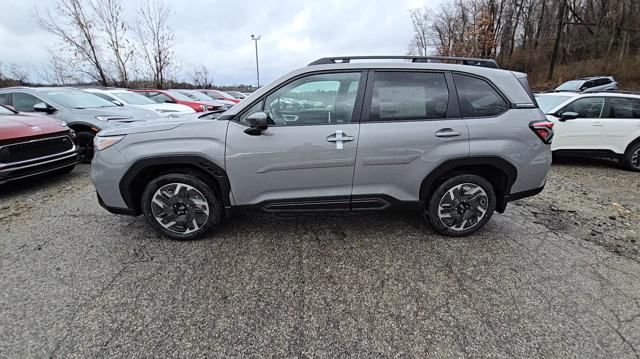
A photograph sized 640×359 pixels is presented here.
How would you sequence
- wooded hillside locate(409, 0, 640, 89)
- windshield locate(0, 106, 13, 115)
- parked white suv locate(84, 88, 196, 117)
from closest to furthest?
windshield locate(0, 106, 13, 115) < parked white suv locate(84, 88, 196, 117) < wooded hillside locate(409, 0, 640, 89)

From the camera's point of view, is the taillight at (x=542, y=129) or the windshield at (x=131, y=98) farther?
the windshield at (x=131, y=98)

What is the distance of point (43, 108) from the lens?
6.15m

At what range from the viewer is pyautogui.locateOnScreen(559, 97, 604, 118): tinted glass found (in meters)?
6.16

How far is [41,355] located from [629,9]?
41667mm

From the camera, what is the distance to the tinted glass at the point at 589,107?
6.16 metres

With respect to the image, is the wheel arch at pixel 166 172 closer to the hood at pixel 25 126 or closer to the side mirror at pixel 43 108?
the hood at pixel 25 126

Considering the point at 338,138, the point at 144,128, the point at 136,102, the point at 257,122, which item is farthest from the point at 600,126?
the point at 136,102

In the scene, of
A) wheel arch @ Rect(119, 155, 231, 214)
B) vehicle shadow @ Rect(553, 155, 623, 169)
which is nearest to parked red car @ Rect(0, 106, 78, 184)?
wheel arch @ Rect(119, 155, 231, 214)

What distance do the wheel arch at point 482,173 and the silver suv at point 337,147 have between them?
1 cm

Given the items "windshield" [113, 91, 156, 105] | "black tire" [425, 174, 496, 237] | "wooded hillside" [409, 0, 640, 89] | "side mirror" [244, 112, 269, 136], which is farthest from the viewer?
"wooded hillside" [409, 0, 640, 89]

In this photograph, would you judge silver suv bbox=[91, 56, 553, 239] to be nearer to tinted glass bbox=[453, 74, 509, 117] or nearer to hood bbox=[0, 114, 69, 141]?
tinted glass bbox=[453, 74, 509, 117]

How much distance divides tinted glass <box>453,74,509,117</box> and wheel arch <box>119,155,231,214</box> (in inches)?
93.9

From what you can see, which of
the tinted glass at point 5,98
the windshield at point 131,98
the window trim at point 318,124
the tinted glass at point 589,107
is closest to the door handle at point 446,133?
the window trim at point 318,124

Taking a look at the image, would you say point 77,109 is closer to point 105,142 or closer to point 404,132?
point 105,142
